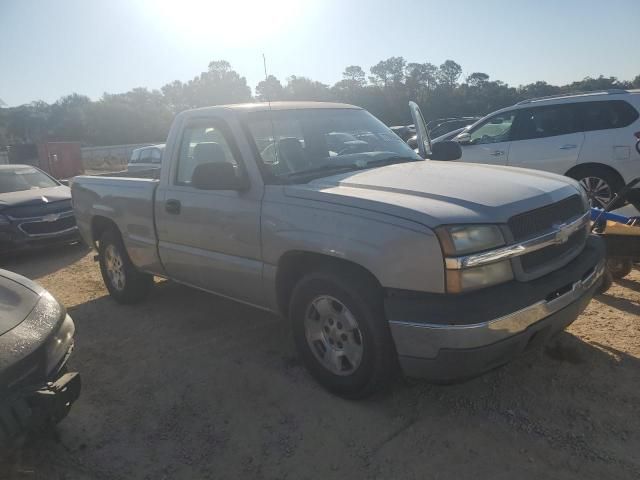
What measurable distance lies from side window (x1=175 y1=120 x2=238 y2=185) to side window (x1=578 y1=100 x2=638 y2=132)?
5.70m

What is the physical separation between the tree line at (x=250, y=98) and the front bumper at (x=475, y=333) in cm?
272

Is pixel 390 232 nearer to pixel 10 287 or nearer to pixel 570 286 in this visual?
pixel 570 286

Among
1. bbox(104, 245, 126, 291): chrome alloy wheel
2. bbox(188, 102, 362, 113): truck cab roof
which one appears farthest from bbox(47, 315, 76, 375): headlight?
bbox(104, 245, 126, 291): chrome alloy wheel

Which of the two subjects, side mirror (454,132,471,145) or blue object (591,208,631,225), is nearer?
blue object (591,208,631,225)

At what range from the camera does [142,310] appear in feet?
17.6

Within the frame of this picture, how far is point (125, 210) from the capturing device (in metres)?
4.95

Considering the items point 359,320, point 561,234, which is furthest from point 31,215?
point 561,234

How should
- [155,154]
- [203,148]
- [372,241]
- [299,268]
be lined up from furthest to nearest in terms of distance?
[155,154] → [203,148] → [299,268] → [372,241]

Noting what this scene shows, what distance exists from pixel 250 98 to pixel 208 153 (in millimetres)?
3921

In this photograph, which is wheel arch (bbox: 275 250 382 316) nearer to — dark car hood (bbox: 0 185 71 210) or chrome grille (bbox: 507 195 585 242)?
chrome grille (bbox: 507 195 585 242)

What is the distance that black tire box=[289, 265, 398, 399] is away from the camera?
9.52 ft

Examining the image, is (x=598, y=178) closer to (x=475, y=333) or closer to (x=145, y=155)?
(x=475, y=333)

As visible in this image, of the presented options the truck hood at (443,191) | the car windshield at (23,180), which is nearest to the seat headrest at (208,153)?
the truck hood at (443,191)

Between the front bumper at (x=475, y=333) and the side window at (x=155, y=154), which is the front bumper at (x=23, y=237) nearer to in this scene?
the side window at (x=155, y=154)
